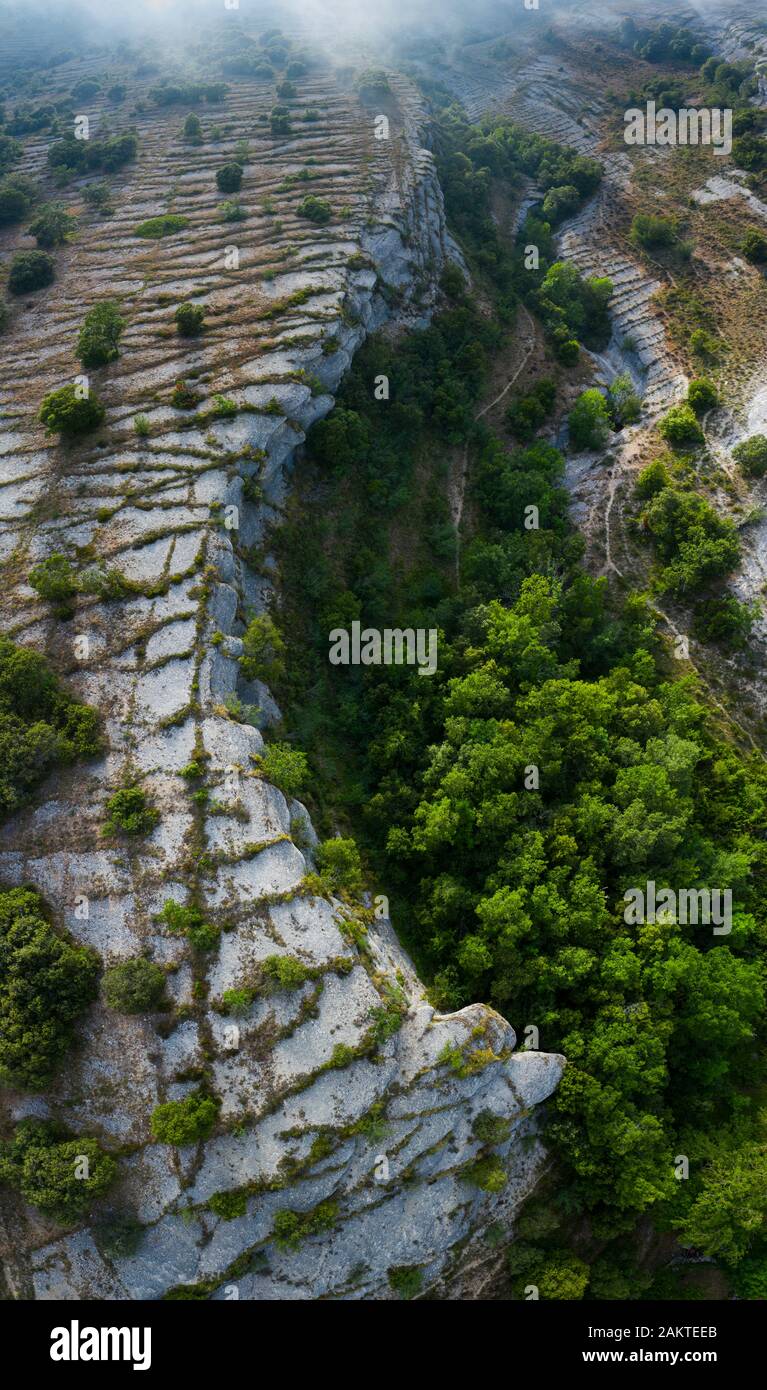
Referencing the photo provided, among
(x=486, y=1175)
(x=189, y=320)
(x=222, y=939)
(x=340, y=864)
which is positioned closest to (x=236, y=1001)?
(x=222, y=939)

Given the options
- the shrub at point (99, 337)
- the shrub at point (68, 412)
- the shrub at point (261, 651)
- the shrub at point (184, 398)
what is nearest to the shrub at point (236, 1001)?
the shrub at point (261, 651)

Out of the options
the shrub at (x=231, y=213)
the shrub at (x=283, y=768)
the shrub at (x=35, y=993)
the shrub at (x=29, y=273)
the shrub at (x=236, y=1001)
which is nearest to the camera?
the shrub at (x=35, y=993)

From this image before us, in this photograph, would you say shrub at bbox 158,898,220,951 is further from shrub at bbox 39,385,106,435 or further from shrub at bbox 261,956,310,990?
shrub at bbox 39,385,106,435

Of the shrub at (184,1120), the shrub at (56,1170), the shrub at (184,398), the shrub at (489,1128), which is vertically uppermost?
the shrub at (184,398)

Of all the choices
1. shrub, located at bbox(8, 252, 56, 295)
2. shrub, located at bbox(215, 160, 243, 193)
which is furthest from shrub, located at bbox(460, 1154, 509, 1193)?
shrub, located at bbox(215, 160, 243, 193)

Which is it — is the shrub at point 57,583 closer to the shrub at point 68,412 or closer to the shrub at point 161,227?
the shrub at point 68,412

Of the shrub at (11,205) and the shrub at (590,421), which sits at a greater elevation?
the shrub at (11,205)

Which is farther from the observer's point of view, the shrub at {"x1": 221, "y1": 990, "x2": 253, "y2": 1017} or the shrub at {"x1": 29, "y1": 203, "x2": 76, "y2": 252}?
the shrub at {"x1": 29, "y1": 203, "x2": 76, "y2": 252}

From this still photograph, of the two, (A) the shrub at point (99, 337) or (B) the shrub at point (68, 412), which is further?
(A) the shrub at point (99, 337)
